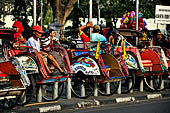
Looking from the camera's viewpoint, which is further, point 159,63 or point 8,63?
point 159,63

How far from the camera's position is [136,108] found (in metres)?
12.3

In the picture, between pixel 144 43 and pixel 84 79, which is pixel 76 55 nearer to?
pixel 84 79

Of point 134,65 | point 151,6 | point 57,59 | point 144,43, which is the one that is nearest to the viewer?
point 57,59

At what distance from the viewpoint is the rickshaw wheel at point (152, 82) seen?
1602 centimetres

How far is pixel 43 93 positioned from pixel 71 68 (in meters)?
1.02

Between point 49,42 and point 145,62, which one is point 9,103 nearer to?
point 49,42

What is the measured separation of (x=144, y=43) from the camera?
17.8m

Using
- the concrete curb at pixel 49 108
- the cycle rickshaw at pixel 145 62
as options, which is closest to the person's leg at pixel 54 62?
the concrete curb at pixel 49 108

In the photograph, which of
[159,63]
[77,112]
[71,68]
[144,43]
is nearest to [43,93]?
[71,68]

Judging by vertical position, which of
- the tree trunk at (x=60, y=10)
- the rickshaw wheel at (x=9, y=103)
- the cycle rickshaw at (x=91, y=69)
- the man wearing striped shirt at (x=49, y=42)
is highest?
the tree trunk at (x=60, y=10)

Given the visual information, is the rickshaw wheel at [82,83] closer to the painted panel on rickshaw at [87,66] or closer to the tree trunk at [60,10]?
the painted panel on rickshaw at [87,66]

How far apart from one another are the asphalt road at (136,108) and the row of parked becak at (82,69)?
112 cm

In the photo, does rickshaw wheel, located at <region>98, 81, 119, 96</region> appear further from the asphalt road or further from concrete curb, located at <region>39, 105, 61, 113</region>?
concrete curb, located at <region>39, 105, 61, 113</region>

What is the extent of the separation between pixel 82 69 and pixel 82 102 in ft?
4.62
